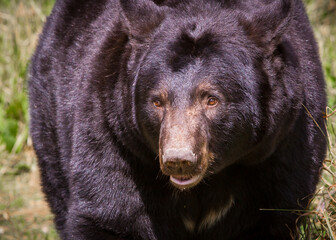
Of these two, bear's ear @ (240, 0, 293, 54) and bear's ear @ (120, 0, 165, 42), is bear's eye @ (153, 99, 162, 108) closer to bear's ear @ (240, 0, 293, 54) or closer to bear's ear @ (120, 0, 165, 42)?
bear's ear @ (120, 0, 165, 42)

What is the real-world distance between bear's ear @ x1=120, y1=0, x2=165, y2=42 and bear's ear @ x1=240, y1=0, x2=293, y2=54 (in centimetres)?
56

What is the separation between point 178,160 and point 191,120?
336mm

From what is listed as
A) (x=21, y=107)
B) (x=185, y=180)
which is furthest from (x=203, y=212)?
(x=21, y=107)

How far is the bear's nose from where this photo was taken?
14.1 ft

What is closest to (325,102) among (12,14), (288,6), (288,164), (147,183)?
(288,164)

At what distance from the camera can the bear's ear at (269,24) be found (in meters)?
4.82

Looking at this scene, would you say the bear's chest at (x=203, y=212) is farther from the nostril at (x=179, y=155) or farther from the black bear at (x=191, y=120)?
the nostril at (x=179, y=155)

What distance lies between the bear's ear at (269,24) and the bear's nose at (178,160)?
0.96 meters

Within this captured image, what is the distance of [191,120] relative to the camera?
179 inches

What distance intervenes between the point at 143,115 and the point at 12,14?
5841 millimetres

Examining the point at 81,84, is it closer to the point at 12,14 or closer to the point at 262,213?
the point at 262,213

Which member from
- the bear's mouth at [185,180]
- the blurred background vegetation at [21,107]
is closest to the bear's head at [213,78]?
the bear's mouth at [185,180]

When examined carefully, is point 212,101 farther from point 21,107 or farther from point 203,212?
point 21,107

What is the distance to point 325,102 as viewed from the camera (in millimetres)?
5660
